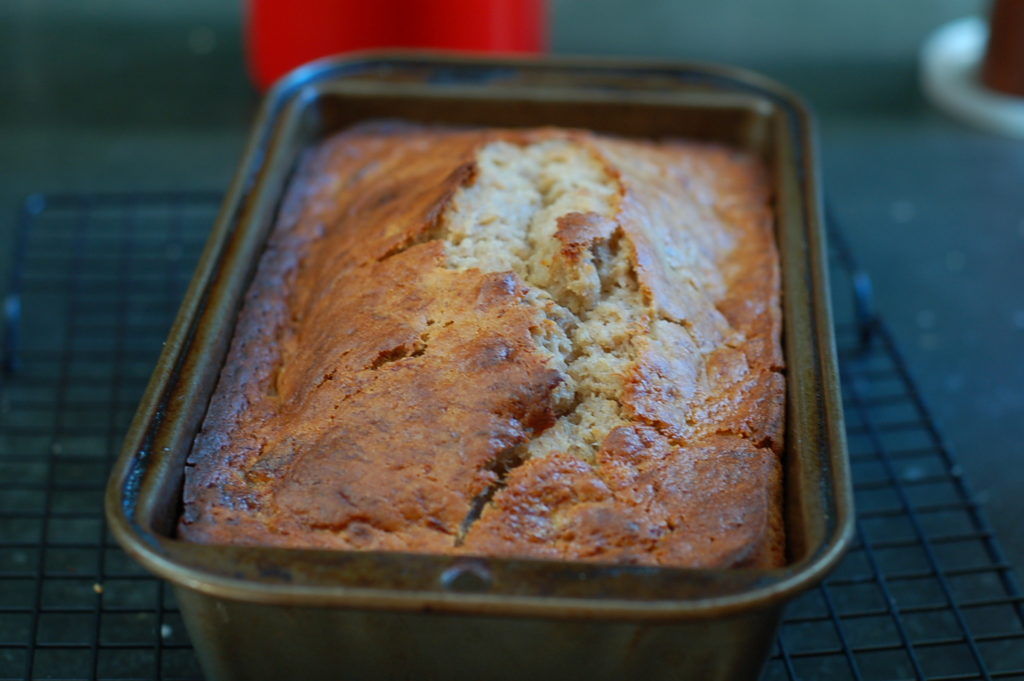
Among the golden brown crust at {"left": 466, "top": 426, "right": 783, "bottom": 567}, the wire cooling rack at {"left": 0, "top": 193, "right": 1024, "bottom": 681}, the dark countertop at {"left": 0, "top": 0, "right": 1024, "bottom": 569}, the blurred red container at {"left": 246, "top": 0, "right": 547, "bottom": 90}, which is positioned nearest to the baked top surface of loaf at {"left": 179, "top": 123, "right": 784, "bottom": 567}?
the golden brown crust at {"left": 466, "top": 426, "right": 783, "bottom": 567}

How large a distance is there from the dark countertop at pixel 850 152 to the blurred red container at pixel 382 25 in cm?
26

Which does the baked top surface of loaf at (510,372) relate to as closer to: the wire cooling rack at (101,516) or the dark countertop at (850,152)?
the wire cooling rack at (101,516)

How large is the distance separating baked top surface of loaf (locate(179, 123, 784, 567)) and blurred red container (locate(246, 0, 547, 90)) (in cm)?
94

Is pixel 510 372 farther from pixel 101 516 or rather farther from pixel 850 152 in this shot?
pixel 850 152

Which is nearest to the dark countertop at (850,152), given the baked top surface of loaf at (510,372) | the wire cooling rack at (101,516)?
the wire cooling rack at (101,516)

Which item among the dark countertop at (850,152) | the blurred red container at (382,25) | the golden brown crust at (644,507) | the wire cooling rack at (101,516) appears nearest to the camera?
the golden brown crust at (644,507)

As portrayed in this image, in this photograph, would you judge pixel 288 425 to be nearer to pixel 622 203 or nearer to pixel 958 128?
pixel 622 203

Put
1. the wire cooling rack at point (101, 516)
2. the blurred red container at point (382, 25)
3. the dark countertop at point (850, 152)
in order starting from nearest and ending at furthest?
the wire cooling rack at point (101, 516) → the dark countertop at point (850, 152) → the blurred red container at point (382, 25)

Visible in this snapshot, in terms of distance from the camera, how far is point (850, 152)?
2672 mm

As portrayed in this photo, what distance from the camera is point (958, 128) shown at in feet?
9.05

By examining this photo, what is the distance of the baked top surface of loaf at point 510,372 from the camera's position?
1170 mm

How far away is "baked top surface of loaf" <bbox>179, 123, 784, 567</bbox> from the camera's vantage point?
117 centimetres

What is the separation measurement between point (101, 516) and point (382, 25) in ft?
4.63

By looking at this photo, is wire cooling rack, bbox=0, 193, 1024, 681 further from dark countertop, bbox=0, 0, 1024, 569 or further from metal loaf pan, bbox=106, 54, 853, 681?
metal loaf pan, bbox=106, 54, 853, 681
